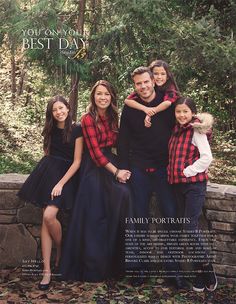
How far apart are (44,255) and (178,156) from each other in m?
1.34

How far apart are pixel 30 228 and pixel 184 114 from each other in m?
1.67

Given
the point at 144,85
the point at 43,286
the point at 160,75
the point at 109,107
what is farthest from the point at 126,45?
the point at 43,286

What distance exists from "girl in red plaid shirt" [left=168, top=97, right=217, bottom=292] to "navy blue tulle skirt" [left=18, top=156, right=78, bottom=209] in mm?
830

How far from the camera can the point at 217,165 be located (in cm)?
874

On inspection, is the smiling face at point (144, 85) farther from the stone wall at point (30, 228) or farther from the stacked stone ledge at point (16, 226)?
the stacked stone ledge at point (16, 226)

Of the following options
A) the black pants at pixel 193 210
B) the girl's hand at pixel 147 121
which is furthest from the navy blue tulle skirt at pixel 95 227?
the girl's hand at pixel 147 121

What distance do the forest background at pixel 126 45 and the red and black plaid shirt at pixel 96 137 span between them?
3164 millimetres

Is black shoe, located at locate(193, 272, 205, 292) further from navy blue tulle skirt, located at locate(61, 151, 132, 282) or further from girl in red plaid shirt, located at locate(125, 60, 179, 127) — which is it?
girl in red plaid shirt, located at locate(125, 60, 179, 127)

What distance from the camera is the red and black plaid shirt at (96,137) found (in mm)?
3234

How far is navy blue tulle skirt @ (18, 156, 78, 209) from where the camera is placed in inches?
130

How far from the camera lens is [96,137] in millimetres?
3258

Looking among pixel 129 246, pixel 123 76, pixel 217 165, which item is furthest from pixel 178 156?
pixel 217 165

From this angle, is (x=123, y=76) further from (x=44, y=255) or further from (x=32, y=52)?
(x=44, y=255)

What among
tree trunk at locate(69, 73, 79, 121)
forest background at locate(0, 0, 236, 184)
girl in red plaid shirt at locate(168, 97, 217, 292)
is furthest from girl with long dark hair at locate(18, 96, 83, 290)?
tree trunk at locate(69, 73, 79, 121)
